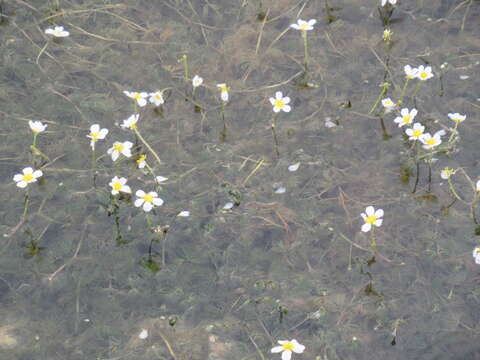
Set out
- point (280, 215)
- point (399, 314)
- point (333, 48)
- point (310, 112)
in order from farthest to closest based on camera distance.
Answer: point (333, 48), point (310, 112), point (280, 215), point (399, 314)

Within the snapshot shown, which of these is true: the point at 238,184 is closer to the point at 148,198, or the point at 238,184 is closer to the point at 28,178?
the point at 148,198

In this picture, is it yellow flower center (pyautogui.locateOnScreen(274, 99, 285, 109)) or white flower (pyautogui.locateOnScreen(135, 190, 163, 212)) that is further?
yellow flower center (pyautogui.locateOnScreen(274, 99, 285, 109))

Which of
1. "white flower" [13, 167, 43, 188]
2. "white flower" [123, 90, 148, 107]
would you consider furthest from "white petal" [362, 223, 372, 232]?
"white flower" [13, 167, 43, 188]

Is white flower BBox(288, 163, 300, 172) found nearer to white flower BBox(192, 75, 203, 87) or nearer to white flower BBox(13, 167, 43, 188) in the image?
white flower BBox(192, 75, 203, 87)

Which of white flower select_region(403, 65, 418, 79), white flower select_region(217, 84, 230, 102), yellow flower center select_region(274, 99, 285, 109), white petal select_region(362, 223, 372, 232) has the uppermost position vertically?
white flower select_region(403, 65, 418, 79)

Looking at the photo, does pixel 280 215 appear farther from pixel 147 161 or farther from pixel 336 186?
pixel 147 161

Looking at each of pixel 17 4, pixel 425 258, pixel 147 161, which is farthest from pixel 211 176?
pixel 17 4
